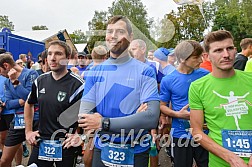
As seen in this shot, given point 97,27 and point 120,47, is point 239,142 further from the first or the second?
point 97,27

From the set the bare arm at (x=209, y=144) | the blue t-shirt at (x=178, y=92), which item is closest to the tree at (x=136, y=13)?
the blue t-shirt at (x=178, y=92)

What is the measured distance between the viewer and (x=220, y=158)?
2.08 m

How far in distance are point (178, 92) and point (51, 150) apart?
4.55ft

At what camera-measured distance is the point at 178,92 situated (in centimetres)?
295

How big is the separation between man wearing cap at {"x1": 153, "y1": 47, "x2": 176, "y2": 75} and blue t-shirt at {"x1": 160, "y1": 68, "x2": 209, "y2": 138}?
157cm

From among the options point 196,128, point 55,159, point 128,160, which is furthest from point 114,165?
point 55,159

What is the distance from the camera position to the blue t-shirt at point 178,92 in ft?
9.65

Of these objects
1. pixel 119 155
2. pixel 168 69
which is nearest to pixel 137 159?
pixel 119 155

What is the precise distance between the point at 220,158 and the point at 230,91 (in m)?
0.49

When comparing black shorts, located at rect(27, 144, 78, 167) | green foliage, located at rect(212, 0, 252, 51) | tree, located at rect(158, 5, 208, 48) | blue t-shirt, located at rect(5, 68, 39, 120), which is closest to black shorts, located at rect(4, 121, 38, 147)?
blue t-shirt, located at rect(5, 68, 39, 120)

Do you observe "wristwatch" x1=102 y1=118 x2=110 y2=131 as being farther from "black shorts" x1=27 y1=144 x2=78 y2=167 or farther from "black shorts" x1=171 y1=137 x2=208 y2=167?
"black shorts" x1=171 y1=137 x2=208 y2=167

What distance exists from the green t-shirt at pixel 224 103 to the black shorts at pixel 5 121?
299 cm

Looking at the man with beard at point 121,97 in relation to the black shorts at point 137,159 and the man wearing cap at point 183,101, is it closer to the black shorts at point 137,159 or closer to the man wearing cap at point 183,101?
the black shorts at point 137,159

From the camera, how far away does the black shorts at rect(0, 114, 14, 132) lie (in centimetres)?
421
